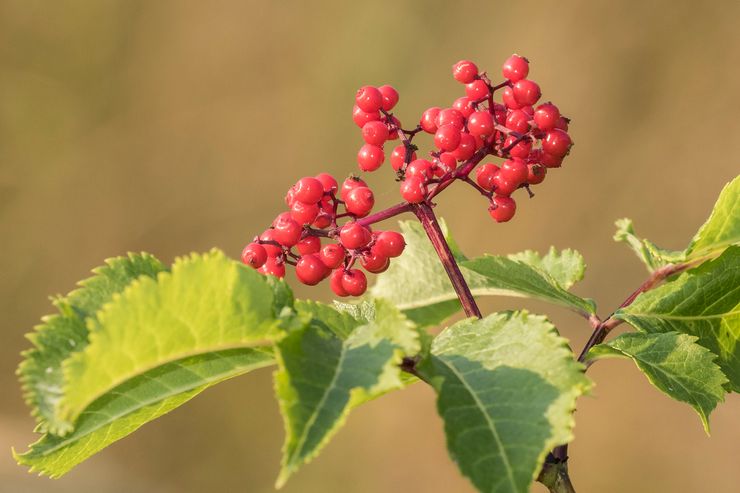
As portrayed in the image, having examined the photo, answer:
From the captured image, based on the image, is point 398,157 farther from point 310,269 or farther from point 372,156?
point 310,269

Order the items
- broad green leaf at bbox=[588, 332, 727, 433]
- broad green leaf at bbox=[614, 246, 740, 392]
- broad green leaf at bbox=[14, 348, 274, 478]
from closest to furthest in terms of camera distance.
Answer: broad green leaf at bbox=[14, 348, 274, 478] → broad green leaf at bbox=[588, 332, 727, 433] → broad green leaf at bbox=[614, 246, 740, 392]

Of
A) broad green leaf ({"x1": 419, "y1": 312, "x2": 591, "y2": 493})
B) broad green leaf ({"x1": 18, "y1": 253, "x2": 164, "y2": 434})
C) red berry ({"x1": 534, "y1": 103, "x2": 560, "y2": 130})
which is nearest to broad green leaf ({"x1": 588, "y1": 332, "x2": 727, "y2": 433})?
broad green leaf ({"x1": 419, "y1": 312, "x2": 591, "y2": 493})

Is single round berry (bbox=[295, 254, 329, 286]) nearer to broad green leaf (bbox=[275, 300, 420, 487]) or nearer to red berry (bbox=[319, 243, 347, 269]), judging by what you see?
red berry (bbox=[319, 243, 347, 269])

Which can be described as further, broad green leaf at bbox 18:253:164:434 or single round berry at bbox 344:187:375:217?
single round berry at bbox 344:187:375:217

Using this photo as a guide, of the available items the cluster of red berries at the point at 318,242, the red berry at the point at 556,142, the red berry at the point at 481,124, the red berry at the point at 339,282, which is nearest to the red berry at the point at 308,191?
the cluster of red berries at the point at 318,242

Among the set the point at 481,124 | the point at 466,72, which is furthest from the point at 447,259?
the point at 466,72

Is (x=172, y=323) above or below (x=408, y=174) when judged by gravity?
below
